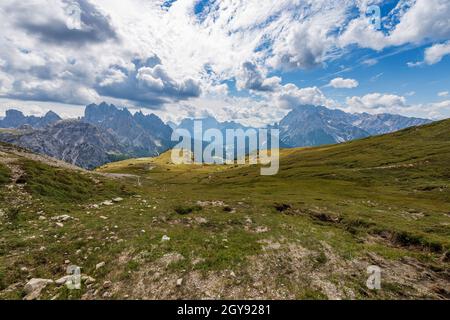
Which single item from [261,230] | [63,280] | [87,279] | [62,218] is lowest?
[261,230]

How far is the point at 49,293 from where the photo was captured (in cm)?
1341

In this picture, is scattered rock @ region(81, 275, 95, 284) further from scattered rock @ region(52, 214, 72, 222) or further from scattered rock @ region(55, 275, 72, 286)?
scattered rock @ region(52, 214, 72, 222)

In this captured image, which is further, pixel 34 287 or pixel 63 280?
pixel 63 280

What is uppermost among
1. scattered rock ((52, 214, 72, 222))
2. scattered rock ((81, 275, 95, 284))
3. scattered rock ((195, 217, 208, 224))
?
scattered rock ((52, 214, 72, 222))

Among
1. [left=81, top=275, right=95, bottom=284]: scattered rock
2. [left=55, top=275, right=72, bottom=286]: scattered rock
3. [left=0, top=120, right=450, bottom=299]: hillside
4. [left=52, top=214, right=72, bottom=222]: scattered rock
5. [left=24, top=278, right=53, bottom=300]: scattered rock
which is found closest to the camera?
[left=24, top=278, right=53, bottom=300]: scattered rock

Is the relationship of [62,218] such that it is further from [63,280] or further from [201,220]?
[201,220]

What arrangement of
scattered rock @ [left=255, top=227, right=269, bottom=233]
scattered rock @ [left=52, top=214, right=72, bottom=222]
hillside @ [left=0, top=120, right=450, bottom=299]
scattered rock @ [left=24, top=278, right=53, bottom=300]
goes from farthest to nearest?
1. scattered rock @ [left=255, top=227, right=269, bottom=233]
2. scattered rock @ [left=52, top=214, right=72, bottom=222]
3. hillside @ [left=0, top=120, right=450, bottom=299]
4. scattered rock @ [left=24, top=278, right=53, bottom=300]

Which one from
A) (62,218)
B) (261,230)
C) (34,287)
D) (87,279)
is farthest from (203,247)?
(62,218)

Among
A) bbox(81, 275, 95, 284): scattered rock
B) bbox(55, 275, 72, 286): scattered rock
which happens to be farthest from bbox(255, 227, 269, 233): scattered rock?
bbox(55, 275, 72, 286): scattered rock

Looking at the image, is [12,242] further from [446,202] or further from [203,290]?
[446,202]

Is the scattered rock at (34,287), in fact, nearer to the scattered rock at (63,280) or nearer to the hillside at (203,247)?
the hillside at (203,247)

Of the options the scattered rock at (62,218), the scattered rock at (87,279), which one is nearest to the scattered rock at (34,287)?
the scattered rock at (87,279)

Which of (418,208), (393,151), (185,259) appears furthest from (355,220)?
(393,151)
